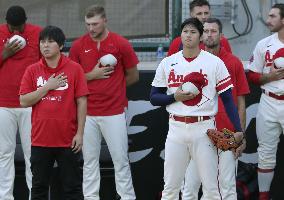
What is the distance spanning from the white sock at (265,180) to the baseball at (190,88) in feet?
5.80

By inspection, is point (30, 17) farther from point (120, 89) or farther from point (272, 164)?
point (272, 164)

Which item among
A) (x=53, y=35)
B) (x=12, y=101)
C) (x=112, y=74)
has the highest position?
(x=53, y=35)

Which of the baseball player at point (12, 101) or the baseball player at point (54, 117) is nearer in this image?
the baseball player at point (54, 117)

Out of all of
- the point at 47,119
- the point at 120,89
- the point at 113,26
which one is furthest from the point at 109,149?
the point at 113,26

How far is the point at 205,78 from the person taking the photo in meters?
6.04

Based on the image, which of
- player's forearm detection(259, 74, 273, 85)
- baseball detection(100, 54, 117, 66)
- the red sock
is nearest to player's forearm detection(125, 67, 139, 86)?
baseball detection(100, 54, 117, 66)

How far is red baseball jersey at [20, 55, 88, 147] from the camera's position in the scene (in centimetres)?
610

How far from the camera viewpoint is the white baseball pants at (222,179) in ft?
21.0

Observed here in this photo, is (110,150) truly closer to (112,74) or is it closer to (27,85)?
(112,74)

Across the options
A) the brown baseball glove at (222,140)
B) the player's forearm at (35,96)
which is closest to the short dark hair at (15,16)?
the player's forearm at (35,96)

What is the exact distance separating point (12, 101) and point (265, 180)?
247 centimetres

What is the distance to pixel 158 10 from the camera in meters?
8.55

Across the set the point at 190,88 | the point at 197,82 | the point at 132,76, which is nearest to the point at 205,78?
the point at 197,82

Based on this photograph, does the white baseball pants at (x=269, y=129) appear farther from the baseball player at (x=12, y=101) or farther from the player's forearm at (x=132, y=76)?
the baseball player at (x=12, y=101)
